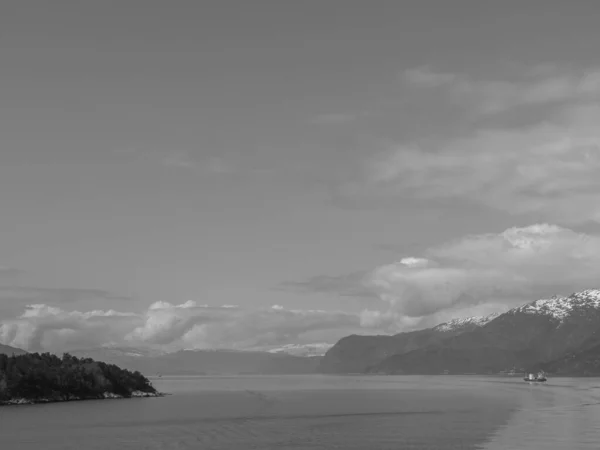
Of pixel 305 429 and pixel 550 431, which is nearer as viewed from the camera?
pixel 550 431

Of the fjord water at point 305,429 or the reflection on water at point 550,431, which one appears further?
the fjord water at point 305,429

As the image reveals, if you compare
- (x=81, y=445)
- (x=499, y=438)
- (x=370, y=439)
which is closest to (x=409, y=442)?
(x=370, y=439)

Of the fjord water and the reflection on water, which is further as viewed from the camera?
the fjord water

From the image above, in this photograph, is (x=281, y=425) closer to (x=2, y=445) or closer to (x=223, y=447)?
(x=223, y=447)

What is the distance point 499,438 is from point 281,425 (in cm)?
4808

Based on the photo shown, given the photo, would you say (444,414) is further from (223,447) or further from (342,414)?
(223,447)

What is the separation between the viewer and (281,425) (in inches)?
5906

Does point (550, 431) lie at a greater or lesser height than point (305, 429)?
greater

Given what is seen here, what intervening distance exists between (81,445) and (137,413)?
73.3 meters

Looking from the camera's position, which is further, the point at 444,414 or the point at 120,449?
the point at 444,414

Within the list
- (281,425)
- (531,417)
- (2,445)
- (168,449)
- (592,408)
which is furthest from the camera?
(592,408)

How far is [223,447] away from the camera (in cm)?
11250

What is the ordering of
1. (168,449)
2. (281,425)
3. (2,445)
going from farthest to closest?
1. (281,425)
2. (2,445)
3. (168,449)

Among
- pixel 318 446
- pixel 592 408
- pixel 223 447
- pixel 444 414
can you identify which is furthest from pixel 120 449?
pixel 592 408
